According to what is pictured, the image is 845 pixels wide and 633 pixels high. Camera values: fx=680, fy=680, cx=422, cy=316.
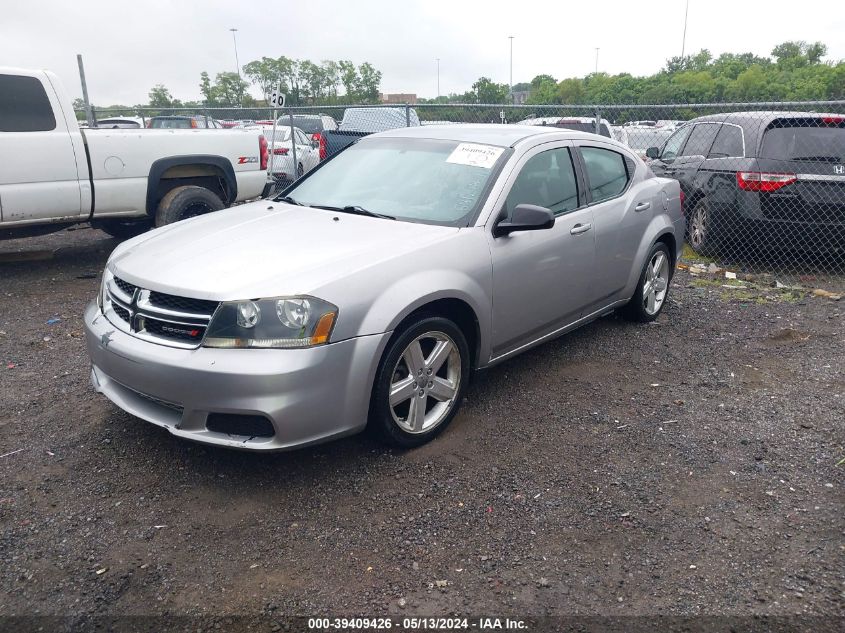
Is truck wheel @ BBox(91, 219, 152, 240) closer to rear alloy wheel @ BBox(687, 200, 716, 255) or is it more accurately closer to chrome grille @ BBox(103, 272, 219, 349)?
chrome grille @ BBox(103, 272, 219, 349)

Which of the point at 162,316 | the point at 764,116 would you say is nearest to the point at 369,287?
the point at 162,316

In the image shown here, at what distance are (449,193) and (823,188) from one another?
4.91 m

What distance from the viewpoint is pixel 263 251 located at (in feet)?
11.5

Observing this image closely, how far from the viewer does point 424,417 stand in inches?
146

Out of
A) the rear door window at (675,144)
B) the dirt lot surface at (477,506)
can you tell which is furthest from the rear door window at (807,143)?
the dirt lot surface at (477,506)

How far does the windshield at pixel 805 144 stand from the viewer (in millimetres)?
7039

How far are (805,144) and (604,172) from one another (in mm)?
3380

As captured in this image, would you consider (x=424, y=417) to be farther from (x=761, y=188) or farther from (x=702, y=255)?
(x=702, y=255)

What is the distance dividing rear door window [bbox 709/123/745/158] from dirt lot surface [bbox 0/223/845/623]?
357cm

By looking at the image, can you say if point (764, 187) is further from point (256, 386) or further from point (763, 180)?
point (256, 386)

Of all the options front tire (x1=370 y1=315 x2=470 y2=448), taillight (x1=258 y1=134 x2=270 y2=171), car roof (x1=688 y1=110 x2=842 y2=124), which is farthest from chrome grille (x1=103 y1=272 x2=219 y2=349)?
car roof (x1=688 y1=110 x2=842 y2=124)

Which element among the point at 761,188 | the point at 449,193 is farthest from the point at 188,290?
the point at 761,188

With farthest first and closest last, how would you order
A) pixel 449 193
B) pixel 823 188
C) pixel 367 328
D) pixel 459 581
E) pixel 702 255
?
pixel 702 255, pixel 823 188, pixel 449 193, pixel 367 328, pixel 459 581

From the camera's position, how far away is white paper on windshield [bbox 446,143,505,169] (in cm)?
423
